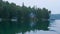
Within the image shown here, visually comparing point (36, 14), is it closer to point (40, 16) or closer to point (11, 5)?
point (40, 16)

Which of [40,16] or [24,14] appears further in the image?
[24,14]

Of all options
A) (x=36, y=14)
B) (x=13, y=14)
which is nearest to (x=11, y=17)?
(x=13, y=14)

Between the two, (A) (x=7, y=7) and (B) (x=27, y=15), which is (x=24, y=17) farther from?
(A) (x=7, y=7)

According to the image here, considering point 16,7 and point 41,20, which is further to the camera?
point 16,7

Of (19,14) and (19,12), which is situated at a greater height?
(19,12)

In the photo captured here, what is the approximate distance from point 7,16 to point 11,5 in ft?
4.25

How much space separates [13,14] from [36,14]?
9.08ft

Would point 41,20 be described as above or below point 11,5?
below

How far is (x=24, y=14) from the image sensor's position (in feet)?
80.0

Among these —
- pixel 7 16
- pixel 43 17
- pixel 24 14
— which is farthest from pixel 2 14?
pixel 43 17

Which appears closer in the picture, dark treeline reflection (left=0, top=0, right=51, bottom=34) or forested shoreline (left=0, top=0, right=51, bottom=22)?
dark treeline reflection (left=0, top=0, right=51, bottom=34)

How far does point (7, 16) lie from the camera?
23406 mm

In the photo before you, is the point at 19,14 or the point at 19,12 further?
the point at 19,12

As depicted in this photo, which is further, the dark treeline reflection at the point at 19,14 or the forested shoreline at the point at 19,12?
the forested shoreline at the point at 19,12
